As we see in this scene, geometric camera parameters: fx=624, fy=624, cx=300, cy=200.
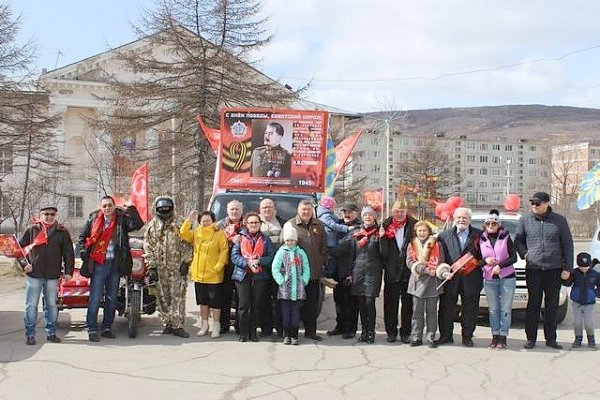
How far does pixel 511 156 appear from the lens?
131625mm

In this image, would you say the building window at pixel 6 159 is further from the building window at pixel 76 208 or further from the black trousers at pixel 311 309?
the black trousers at pixel 311 309

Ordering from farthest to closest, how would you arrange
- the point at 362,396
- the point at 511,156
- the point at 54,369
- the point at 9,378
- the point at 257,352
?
1. the point at 511,156
2. the point at 257,352
3. the point at 54,369
4. the point at 9,378
5. the point at 362,396

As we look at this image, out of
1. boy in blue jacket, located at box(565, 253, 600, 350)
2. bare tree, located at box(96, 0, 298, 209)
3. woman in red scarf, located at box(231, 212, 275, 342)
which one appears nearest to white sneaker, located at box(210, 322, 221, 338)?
woman in red scarf, located at box(231, 212, 275, 342)

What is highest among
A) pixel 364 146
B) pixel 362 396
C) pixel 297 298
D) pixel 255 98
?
pixel 364 146

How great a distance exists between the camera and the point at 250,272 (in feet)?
26.5

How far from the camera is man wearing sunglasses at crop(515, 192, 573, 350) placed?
309 inches

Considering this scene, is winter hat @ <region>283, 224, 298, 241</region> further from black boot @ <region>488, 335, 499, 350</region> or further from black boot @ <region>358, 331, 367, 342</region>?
black boot @ <region>488, 335, 499, 350</region>

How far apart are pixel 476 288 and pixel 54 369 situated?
16.7 feet

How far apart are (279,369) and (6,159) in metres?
20.4

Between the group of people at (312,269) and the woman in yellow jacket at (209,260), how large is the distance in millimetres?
13

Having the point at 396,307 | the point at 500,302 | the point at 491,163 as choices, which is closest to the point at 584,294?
the point at 500,302

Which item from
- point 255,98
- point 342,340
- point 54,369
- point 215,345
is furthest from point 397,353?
point 255,98

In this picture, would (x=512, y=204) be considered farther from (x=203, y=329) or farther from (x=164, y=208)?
(x=164, y=208)

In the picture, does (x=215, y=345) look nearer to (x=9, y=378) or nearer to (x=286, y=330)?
(x=286, y=330)
